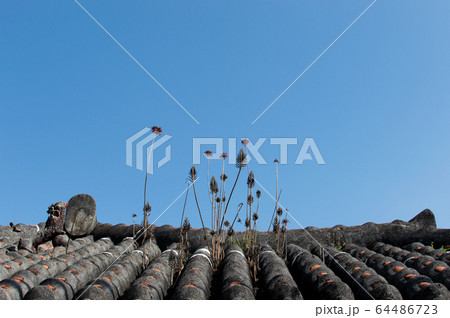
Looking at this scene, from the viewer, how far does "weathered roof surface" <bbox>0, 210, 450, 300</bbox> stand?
20.0 ft

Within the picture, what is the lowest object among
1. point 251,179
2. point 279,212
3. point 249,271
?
point 249,271

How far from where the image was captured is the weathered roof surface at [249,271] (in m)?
6.09

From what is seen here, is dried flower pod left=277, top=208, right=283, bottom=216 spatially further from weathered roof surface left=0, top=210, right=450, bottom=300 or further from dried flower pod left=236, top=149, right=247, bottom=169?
dried flower pod left=236, top=149, right=247, bottom=169

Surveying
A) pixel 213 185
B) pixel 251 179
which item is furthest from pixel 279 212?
pixel 213 185

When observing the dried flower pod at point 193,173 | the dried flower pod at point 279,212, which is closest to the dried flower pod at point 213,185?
the dried flower pod at point 193,173

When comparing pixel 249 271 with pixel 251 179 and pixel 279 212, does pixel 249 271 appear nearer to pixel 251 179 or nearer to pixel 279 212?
pixel 251 179

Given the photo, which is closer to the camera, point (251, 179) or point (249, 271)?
point (249, 271)

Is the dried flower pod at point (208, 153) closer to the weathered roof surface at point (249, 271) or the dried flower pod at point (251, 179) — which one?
the dried flower pod at point (251, 179)

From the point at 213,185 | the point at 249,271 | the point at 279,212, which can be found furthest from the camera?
the point at 279,212

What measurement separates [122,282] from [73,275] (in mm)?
798

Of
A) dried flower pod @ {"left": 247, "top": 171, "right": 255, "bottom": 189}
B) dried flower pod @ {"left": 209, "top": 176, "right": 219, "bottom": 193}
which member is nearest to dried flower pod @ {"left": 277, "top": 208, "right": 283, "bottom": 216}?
dried flower pod @ {"left": 247, "top": 171, "right": 255, "bottom": 189}

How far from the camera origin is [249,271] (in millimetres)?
8438

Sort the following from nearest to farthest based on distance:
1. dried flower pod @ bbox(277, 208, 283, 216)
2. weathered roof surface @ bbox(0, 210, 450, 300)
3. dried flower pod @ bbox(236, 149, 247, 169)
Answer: weathered roof surface @ bbox(0, 210, 450, 300) < dried flower pod @ bbox(236, 149, 247, 169) < dried flower pod @ bbox(277, 208, 283, 216)
